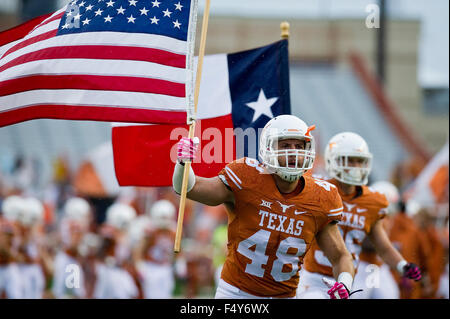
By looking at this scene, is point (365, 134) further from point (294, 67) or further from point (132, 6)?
point (132, 6)

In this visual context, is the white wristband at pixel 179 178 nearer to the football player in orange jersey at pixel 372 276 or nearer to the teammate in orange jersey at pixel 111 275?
the football player in orange jersey at pixel 372 276

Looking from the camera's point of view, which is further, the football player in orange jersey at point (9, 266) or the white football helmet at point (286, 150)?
the football player in orange jersey at point (9, 266)

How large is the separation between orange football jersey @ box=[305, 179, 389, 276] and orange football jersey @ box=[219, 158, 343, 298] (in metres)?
1.63

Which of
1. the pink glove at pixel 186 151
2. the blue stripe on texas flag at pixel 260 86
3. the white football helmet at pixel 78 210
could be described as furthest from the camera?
the white football helmet at pixel 78 210

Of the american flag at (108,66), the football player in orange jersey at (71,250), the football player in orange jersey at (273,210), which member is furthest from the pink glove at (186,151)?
the football player in orange jersey at (71,250)

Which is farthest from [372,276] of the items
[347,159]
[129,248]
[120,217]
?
[120,217]

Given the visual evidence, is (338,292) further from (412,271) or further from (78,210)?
(78,210)

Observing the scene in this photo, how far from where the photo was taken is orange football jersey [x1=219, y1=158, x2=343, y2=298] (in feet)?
18.6

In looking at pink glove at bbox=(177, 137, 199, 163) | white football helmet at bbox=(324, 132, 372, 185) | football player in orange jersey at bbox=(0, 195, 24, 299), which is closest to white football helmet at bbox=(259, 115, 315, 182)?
pink glove at bbox=(177, 137, 199, 163)

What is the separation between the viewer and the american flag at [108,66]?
6227 millimetres

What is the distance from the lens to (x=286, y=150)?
5.66 m

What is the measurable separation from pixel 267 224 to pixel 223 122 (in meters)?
2.49

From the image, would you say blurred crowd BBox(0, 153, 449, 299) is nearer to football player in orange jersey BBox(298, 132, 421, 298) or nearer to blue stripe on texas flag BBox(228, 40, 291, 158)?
football player in orange jersey BBox(298, 132, 421, 298)
